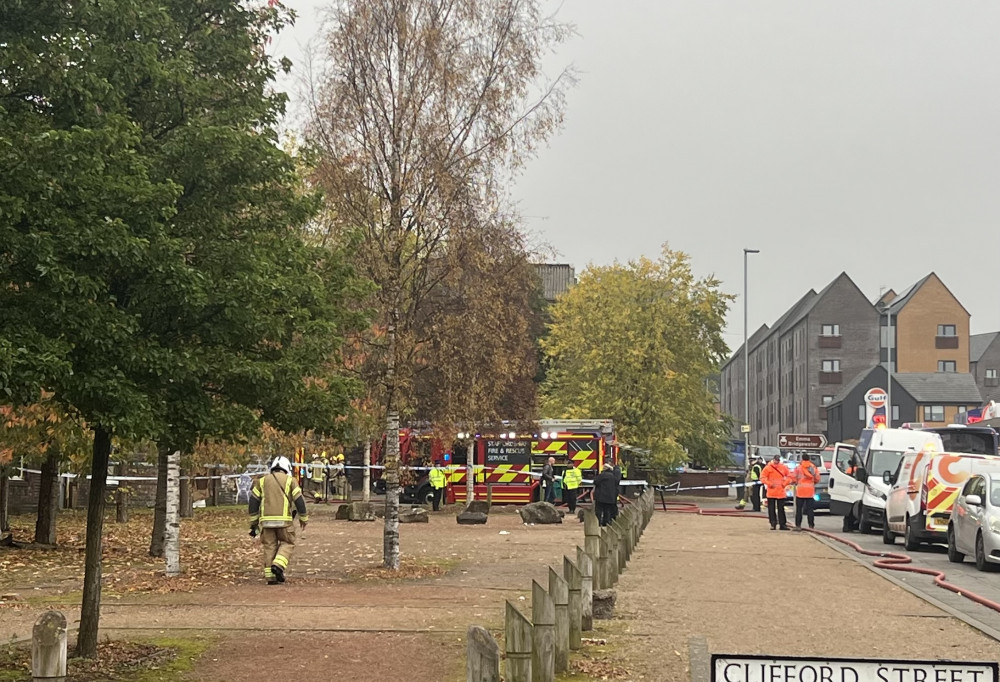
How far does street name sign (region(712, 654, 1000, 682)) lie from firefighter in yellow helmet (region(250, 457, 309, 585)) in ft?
43.5

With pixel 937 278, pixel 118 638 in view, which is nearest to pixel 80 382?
pixel 118 638

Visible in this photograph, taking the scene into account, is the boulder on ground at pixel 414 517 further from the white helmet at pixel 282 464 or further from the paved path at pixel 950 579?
the white helmet at pixel 282 464

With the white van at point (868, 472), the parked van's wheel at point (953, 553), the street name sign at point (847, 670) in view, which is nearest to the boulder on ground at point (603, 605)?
the street name sign at point (847, 670)

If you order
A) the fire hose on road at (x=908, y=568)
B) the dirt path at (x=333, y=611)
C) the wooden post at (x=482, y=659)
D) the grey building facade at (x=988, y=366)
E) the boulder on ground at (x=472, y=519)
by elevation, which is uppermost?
the grey building facade at (x=988, y=366)

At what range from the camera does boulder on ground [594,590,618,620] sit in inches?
551

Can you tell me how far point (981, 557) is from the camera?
21250 mm

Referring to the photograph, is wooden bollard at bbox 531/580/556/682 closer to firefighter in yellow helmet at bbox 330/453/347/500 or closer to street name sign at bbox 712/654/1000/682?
street name sign at bbox 712/654/1000/682

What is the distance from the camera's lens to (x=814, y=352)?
10850 centimetres

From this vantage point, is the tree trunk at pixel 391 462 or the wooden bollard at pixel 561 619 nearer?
the wooden bollard at pixel 561 619

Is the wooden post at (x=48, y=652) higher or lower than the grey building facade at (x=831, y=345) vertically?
lower

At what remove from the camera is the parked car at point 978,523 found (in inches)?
824

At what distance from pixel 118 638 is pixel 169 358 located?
3493 millimetres

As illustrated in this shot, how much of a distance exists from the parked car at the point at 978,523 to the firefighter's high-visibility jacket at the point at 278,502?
1020 cm

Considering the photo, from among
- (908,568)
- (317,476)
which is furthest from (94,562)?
(317,476)
